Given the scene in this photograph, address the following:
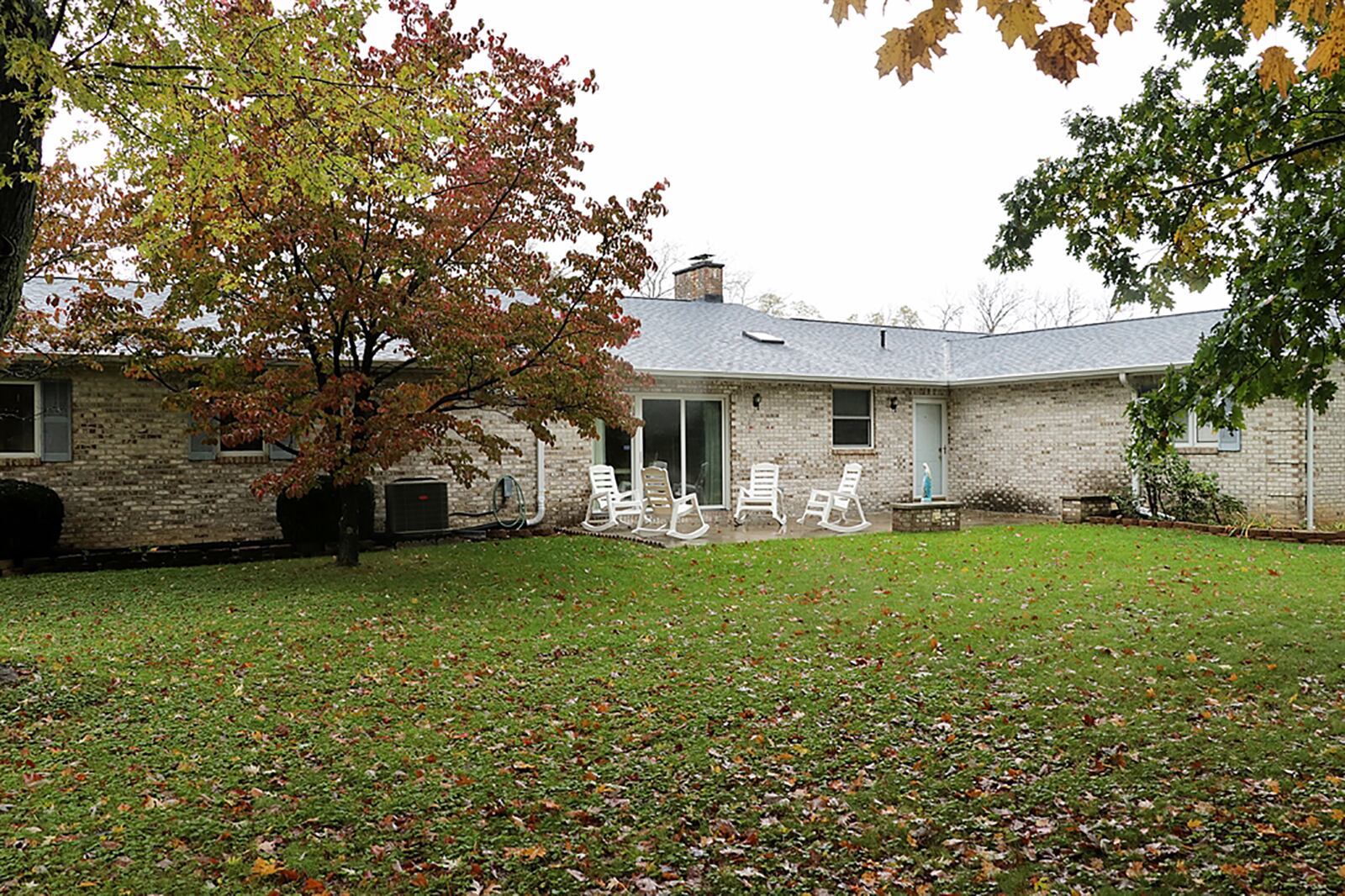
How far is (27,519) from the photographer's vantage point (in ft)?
36.2

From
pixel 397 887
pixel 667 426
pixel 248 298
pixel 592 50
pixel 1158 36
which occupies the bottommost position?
pixel 397 887

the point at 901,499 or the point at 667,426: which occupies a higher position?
the point at 667,426

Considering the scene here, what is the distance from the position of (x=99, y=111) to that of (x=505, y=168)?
13.5ft

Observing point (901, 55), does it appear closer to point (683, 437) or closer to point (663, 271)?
point (683, 437)

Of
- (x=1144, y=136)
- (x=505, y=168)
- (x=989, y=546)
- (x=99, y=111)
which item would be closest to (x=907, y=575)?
(x=989, y=546)

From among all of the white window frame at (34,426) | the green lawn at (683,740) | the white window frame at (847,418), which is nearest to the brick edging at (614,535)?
the green lawn at (683,740)

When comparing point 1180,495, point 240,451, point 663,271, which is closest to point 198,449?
point 240,451

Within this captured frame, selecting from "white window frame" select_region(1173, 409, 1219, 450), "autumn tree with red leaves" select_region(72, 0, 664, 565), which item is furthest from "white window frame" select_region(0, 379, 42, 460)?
"white window frame" select_region(1173, 409, 1219, 450)

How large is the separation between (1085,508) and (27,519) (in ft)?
50.4

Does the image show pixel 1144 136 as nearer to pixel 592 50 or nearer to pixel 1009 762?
pixel 1009 762

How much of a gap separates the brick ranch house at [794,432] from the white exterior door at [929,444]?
0.04 meters

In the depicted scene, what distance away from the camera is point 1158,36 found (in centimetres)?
1396

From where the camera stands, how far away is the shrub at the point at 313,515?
12117mm

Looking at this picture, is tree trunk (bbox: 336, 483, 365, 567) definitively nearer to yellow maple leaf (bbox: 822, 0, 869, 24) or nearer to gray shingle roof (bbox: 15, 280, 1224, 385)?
gray shingle roof (bbox: 15, 280, 1224, 385)
